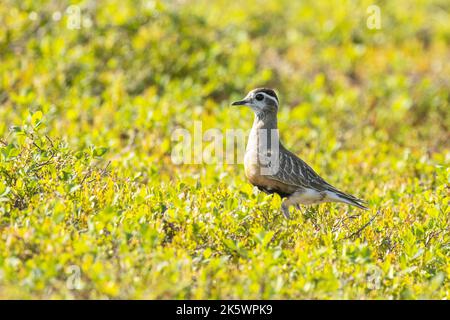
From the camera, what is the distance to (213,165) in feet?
32.2

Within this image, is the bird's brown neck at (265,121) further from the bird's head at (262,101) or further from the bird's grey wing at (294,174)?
the bird's grey wing at (294,174)

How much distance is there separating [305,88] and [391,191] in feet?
15.1

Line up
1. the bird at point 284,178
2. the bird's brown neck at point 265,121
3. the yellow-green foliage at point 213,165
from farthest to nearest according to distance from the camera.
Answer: the bird's brown neck at point 265,121 < the bird at point 284,178 < the yellow-green foliage at point 213,165

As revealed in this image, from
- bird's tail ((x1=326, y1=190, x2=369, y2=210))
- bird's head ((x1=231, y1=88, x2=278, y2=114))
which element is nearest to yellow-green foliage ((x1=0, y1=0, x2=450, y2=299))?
bird's tail ((x1=326, y1=190, x2=369, y2=210))

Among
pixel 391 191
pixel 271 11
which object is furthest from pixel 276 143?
pixel 271 11

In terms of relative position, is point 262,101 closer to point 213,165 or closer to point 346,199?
point 213,165

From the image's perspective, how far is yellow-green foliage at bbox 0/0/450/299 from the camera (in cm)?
606

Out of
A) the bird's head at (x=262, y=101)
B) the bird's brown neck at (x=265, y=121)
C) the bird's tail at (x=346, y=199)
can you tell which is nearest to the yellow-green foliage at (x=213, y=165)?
the bird's tail at (x=346, y=199)

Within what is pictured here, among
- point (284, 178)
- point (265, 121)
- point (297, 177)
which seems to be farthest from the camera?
point (265, 121)

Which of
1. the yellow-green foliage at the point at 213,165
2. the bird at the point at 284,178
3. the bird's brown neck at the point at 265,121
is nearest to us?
the yellow-green foliage at the point at 213,165

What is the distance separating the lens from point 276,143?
8.58 metres

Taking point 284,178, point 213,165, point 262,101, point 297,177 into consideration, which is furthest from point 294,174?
point 213,165

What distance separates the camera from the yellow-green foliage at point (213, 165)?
6.06 meters

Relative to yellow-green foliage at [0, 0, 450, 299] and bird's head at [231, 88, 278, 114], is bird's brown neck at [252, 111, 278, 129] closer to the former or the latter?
bird's head at [231, 88, 278, 114]
